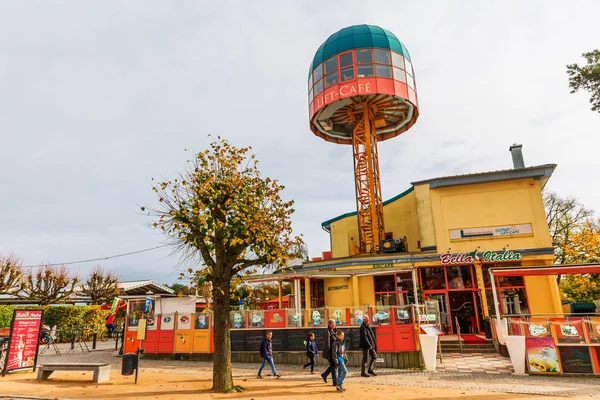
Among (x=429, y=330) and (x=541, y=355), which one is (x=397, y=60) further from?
(x=541, y=355)

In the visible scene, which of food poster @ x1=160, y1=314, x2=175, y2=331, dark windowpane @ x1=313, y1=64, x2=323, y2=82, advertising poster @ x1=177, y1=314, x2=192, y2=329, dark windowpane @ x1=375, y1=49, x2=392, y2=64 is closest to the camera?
advertising poster @ x1=177, y1=314, x2=192, y2=329

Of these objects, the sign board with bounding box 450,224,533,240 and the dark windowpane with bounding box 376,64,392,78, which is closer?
the sign board with bounding box 450,224,533,240

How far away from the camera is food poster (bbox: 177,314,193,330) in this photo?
16380 millimetres

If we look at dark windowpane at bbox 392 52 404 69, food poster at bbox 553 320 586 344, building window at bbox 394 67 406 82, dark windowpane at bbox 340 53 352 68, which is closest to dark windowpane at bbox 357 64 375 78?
dark windowpane at bbox 340 53 352 68

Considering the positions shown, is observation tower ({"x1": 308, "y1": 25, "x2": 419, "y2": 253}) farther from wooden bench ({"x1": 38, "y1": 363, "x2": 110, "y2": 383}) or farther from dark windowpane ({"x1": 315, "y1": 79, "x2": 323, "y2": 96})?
wooden bench ({"x1": 38, "y1": 363, "x2": 110, "y2": 383})

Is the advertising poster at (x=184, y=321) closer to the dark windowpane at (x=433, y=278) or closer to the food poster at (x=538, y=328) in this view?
the dark windowpane at (x=433, y=278)

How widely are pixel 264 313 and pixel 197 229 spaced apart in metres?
6.41

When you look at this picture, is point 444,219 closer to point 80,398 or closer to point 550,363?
point 550,363

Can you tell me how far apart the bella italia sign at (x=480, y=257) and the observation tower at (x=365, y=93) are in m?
4.90

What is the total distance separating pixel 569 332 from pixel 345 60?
2002 centimetres

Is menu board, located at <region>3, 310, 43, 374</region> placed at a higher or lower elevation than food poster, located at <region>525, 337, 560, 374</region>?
higher

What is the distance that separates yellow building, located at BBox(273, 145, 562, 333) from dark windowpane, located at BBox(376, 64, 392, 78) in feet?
24.8

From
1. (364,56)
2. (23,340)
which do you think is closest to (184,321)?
(23,340)

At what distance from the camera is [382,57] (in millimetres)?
25375
